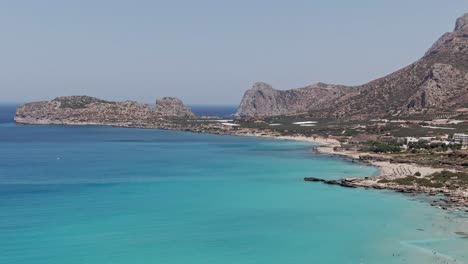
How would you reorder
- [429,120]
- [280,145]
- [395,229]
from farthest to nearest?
[429,120] < [280,145] < [395,229]

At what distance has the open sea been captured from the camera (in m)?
50.4

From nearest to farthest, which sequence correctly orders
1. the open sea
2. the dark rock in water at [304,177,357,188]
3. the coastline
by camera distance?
the open sea → the coastline → the dark rock in water at [304,177,357,188]

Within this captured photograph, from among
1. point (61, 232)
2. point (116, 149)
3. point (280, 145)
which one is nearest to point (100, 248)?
point (61, 232)

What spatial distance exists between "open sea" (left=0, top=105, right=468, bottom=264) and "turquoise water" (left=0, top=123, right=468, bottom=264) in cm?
12

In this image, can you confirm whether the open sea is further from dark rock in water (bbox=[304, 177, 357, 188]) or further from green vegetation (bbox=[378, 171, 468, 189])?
green vegetation (bbox=[378, 171, 468, 189])

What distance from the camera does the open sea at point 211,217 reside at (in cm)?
5041

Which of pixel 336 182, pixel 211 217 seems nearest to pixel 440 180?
pixel 336 182

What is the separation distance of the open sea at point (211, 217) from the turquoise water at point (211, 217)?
0.12 metres

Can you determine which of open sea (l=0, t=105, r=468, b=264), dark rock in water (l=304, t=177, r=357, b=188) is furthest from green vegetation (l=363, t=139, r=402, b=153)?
dark rock in water (l=304, t=177, r=357, b=188)

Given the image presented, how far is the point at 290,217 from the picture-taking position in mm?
65375

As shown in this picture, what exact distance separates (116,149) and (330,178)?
72.7m

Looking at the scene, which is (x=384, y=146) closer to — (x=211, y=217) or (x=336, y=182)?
(x=336, y=182)

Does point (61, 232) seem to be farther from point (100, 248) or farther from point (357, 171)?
point (357, 171)

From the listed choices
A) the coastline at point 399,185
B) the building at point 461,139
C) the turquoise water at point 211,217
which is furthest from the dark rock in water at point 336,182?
the building at point 461,139
